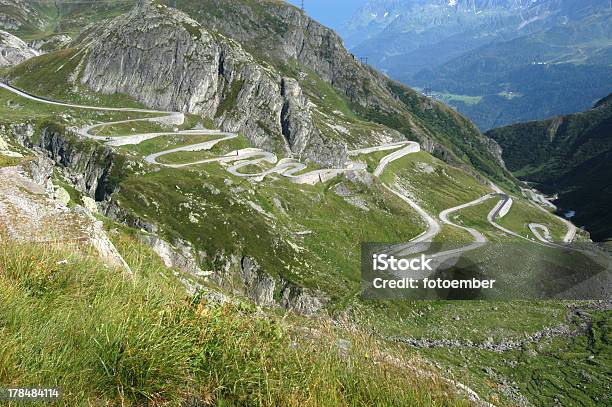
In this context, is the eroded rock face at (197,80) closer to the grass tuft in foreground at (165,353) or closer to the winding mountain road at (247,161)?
the winding mountain road at (247,161)

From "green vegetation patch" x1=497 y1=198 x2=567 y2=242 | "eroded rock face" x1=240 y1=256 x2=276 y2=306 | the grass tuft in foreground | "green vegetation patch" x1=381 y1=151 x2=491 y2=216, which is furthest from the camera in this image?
"green vegetation patch" x1=381 y1=151 x2=491 y2=216

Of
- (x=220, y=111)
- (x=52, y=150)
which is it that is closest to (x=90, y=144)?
(x=52, y=150)

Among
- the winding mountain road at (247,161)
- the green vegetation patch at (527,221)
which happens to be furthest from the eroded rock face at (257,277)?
the green vegetation patch at (527,221)

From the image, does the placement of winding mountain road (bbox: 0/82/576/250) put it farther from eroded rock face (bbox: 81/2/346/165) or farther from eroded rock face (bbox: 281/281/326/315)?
eroded rock face (bbox: 281/281/326/315)

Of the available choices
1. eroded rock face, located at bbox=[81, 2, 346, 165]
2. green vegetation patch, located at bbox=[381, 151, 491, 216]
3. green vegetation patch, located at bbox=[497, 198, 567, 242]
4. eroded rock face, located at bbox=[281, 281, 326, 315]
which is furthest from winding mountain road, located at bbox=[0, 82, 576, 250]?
eroded rock face, located at bbox=[281, 281, 326, 315]

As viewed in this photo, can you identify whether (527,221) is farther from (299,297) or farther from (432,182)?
(299,297)

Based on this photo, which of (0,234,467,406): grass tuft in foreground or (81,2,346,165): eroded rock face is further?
(81,2,346,165): eroded rock face

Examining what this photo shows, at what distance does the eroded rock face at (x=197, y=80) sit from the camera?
149750mm

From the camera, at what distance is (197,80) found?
5984 inches

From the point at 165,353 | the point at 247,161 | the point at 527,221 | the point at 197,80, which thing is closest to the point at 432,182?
the point at 527,221

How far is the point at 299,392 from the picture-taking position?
550 cm

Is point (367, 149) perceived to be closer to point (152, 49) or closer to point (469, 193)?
point (469, 193)

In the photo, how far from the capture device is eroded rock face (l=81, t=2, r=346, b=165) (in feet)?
491

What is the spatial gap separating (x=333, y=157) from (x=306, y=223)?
62533 mm
